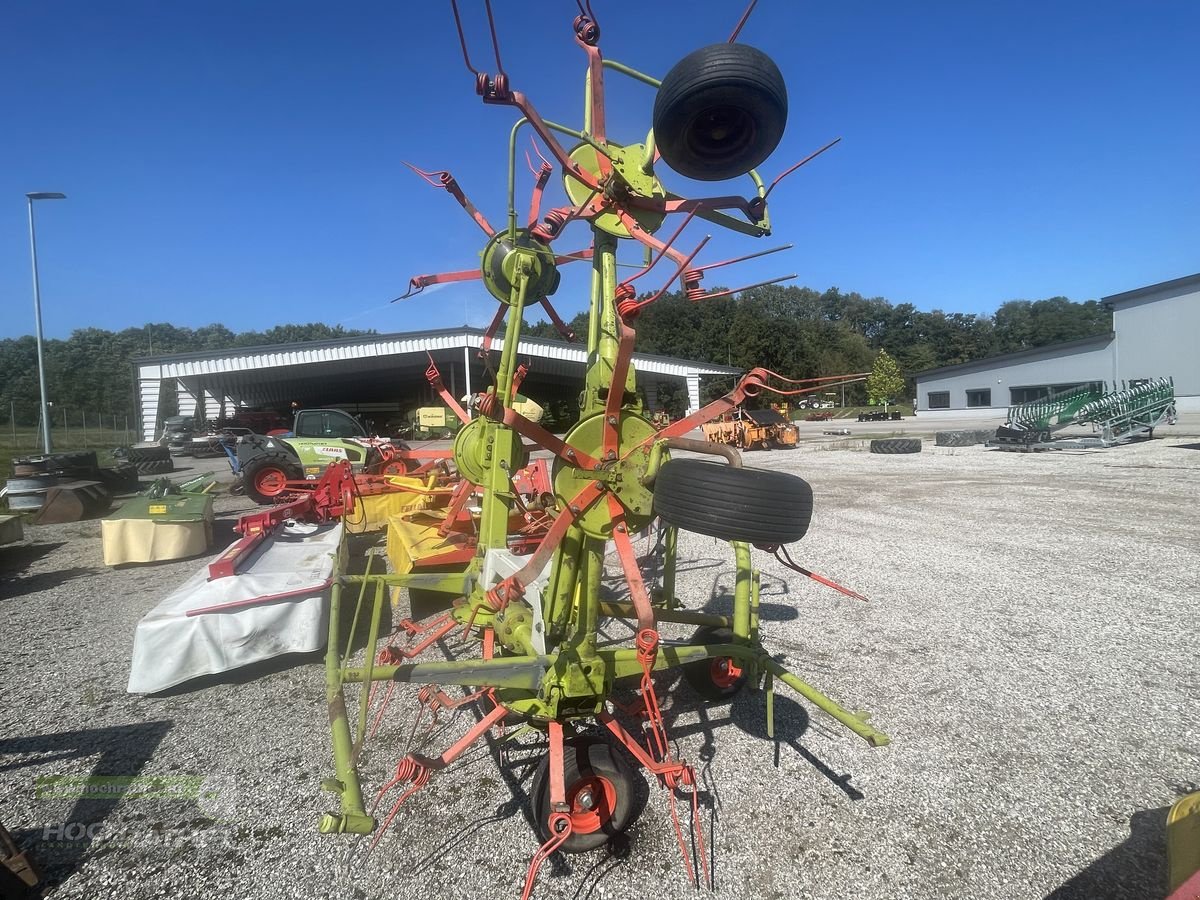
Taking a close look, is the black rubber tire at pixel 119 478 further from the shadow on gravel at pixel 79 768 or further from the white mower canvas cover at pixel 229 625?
the shadow on gravel at pixel 79 768

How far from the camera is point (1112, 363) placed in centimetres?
3856

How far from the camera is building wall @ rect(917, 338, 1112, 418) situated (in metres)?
40.1

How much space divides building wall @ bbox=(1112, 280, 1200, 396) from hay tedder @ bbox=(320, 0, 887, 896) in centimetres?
4342

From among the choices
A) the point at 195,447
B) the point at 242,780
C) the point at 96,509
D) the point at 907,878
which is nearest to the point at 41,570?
the point at 96,509

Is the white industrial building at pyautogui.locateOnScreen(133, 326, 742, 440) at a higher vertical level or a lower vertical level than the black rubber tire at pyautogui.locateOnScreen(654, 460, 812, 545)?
higher

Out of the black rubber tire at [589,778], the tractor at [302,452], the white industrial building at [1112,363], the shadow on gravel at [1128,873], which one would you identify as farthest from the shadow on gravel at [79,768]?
the white industrial building at [1112,363]

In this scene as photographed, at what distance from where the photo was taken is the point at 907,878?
2561 mm

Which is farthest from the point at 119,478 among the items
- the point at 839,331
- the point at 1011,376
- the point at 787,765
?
the point at 839,331

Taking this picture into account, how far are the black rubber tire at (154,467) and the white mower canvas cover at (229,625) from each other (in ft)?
57.4

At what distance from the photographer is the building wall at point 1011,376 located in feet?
132

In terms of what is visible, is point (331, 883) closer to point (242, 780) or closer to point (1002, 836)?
point (242, 780)

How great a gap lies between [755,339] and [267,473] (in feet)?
150

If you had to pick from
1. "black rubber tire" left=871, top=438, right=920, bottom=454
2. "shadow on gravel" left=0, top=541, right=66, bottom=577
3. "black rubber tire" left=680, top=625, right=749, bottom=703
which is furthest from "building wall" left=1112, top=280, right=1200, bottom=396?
"shadow on gravel" left=0, top=541, right=66, bottom=577

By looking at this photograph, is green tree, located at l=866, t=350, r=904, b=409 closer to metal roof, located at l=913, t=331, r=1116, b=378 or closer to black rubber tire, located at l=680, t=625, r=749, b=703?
metal roof, located at l=913, t=331, r=1116, b=378
